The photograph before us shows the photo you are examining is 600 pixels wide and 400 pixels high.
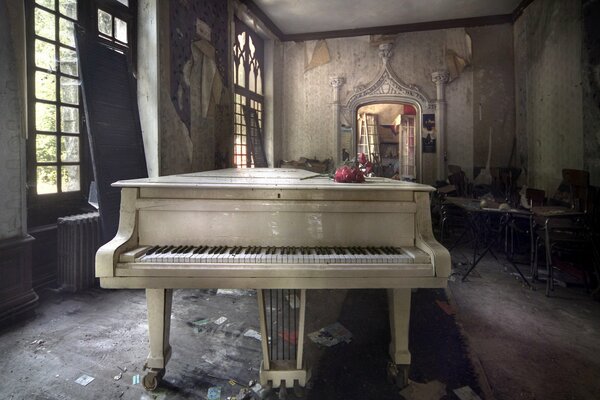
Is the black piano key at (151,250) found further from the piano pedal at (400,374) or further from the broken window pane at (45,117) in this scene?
the broken window pane at (45,117)

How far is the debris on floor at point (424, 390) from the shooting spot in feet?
6.50

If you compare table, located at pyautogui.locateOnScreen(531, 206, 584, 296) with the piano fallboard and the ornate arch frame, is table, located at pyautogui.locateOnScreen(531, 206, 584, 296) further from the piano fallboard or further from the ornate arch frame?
the ornate arch frame

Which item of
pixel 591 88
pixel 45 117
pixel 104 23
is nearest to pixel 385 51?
pixel 591 88

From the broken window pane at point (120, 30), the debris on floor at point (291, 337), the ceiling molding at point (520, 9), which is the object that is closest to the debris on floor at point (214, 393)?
the debris on floor at point (291, 337)

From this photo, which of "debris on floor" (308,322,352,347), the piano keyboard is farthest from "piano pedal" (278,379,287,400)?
the piano keyboard

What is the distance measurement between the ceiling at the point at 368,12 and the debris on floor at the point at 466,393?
6947mm

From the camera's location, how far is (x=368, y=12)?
285 inches

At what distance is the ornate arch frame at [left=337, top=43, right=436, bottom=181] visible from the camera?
25.9 ft

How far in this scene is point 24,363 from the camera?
2283mm

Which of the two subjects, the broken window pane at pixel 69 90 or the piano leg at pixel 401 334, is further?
the broken window pane at pixel 69 90

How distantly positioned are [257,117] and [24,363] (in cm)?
633

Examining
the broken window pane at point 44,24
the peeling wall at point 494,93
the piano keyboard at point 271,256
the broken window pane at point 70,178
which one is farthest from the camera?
the peeling wall at point 494,93

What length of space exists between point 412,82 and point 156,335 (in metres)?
7.76

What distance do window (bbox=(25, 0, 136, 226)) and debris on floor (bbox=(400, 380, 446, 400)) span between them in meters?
3.70
